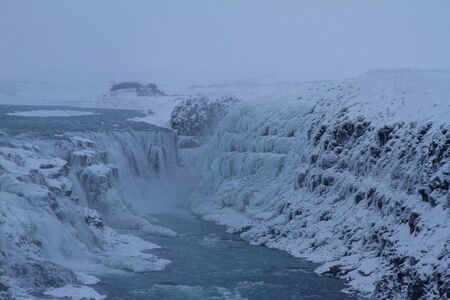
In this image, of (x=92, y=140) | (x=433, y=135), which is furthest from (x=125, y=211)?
(x=433, y=135)

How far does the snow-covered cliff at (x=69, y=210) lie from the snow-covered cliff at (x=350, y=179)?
4776mm

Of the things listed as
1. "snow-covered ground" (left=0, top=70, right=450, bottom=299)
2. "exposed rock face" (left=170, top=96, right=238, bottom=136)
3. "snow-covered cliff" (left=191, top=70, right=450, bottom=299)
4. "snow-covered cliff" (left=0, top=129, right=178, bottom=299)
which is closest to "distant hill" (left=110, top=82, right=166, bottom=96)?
"exposed rock face" (left=170, top=96, right=238, bottom=136)

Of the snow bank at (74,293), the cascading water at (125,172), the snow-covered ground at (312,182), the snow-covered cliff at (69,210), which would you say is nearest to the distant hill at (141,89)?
the cascading water at (125,172)

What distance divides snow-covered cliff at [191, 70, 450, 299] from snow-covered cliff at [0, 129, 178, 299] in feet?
15.7

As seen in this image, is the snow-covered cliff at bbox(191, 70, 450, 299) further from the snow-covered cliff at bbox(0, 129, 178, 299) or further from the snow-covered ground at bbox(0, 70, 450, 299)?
the snow-covered cliff at bbox(0, 129, 178, 299)

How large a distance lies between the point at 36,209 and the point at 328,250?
10.7 meters

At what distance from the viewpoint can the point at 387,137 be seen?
2722 cm

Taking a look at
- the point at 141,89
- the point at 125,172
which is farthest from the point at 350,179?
the point at 141,89

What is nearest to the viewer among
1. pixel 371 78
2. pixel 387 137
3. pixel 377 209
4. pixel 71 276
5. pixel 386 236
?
pixel 71 276

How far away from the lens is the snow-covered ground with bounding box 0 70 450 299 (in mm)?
21562

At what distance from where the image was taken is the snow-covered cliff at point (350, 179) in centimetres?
2133

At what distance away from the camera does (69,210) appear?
25.2 meters

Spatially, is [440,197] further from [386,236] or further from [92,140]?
[92,140]

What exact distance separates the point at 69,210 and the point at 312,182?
426 inches
